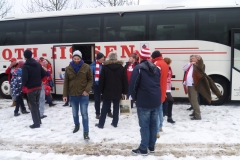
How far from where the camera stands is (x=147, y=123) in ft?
13.9

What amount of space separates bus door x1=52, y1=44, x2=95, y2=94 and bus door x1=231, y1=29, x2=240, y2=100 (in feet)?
16.8

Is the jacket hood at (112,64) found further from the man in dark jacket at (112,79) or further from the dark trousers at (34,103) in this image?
the dark trousers at (34,103)

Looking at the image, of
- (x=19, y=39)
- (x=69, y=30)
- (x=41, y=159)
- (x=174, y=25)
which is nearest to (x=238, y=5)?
(x=174, y=25)

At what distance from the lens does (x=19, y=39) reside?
9.91 metres

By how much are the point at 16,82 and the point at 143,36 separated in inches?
184

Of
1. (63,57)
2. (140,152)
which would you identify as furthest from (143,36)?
(140,152)

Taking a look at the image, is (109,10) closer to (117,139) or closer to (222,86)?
(222,86)

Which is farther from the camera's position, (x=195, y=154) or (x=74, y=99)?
(x=74, y=99)

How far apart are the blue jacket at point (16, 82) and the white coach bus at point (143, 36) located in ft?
8.35

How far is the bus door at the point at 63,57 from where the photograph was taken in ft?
30.4

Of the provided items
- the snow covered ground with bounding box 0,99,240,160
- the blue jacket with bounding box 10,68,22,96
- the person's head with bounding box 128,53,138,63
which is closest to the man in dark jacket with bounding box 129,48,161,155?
the snow covered ground with bounding box 0,99,240,160

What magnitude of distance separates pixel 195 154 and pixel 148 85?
1.64 meters

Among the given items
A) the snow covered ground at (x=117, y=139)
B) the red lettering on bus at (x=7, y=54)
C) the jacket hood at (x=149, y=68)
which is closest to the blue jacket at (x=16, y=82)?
the snow covered ground at (x=117, y=139)

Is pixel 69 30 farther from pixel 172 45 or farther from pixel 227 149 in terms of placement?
pixel 227 149
